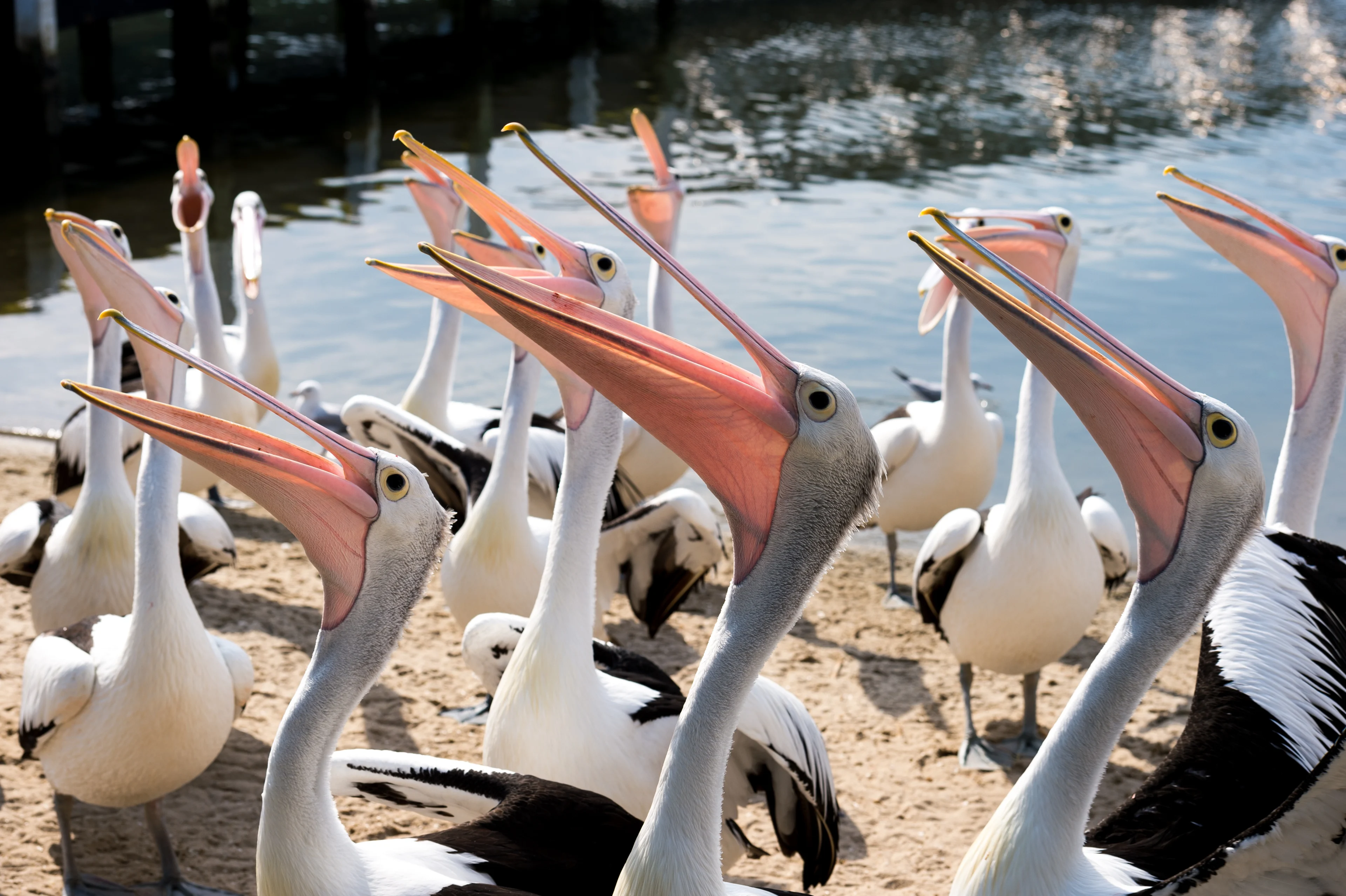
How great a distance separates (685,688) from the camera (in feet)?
14.6

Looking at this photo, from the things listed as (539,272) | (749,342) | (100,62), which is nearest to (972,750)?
(539,272)

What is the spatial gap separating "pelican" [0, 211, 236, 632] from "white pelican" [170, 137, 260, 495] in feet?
3.57

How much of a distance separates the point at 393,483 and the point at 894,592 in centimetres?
358

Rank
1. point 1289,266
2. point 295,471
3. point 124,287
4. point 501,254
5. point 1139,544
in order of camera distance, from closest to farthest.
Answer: point 295,471 → point 1139,544 → point 1289,266 → point 124,287 → point 501,254

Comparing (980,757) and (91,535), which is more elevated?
(91,535)

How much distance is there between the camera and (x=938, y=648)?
4816 millimetres

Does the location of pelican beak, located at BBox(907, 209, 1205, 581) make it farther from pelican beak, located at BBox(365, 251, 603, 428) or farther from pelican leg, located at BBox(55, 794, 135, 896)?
pelican leg, located at BBox(55, 794, 135, 896)

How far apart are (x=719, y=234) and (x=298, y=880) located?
862 centimetres

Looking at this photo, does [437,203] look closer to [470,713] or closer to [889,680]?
[470,713]

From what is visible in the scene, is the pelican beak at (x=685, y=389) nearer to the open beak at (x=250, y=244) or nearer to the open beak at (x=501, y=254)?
the open beak at (x=501, y=254)

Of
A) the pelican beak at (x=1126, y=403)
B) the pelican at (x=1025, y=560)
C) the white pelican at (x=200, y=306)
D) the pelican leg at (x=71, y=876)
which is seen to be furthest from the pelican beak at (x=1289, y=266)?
the white pelican at (x=200, y=306)

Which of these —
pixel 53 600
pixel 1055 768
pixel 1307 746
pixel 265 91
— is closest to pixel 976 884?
pixel 1055 768

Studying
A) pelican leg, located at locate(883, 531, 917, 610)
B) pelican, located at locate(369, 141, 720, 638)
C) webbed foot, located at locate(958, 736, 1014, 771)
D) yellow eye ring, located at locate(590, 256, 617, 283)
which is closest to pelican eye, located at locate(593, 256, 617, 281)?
yellow eye ring, located at locate(590, 256, 617, 283)

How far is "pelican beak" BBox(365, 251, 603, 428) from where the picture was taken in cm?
255
